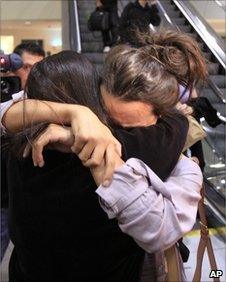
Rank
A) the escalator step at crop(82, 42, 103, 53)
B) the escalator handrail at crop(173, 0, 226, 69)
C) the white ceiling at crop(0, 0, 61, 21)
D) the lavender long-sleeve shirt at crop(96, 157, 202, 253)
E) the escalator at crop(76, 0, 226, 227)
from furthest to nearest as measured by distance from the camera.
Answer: the white ceiling at crop(0, 0, 61, 21)
the escalator step at crop(82, 42, 103, 53)
the escalator handrail at crop(173, 0, 226, 69)
the escalator at crop(76, 0, 226, 227)
the lavender long-sleeve shirt at crop(96, 157, 202, 253)

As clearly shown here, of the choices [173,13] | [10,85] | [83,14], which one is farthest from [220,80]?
[83,14]

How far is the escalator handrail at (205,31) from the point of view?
4.82 metres

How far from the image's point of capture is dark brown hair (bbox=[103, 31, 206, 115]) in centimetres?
96

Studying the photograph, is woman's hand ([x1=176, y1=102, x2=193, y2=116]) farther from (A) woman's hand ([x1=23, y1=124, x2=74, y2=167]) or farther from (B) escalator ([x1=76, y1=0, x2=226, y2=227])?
(A) woman's hand ([x1=23, y1=124, x2=74, y2=167])

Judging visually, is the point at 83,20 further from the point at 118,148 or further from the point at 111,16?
→ the point at 118,148

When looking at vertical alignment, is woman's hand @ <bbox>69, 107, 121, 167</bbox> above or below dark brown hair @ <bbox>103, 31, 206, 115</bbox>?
below

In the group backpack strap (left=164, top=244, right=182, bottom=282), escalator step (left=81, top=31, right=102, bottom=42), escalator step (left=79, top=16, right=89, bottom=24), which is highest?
backpack strap (left=164, top=244, right=182, bottom=282)

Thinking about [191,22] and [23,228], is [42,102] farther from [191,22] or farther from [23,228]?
[191,22]

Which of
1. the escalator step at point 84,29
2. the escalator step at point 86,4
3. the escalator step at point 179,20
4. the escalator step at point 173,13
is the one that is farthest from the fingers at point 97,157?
the escalator step at point 86,4

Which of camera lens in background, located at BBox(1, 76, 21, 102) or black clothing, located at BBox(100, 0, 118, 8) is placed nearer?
camera lens in background, located at BBox(1, 76, 21, 102)

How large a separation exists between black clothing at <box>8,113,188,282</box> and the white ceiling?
1189 centimetres

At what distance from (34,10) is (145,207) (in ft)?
40.7

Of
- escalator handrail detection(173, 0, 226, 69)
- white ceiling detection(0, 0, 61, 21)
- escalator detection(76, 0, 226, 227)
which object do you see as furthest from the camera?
white ceiling detection(0, 0, 61, 21)

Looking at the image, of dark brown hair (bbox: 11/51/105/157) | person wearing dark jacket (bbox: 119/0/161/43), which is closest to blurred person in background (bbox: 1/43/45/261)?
dark brown hair (bbox: 11/51/105/157)
